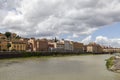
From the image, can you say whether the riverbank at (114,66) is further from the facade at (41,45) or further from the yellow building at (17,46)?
the facade at (41,45)

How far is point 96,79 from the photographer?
25.5m

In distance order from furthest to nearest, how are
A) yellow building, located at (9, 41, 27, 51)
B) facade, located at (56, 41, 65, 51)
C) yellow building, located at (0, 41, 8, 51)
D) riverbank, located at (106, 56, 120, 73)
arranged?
facade, located at (56, 41, 65, 51), yellow building, located at (9, 41, 27, 51), yellow building, located at (0, 41, 8, 51), riverbank, located at (106, 56, 120, 73)

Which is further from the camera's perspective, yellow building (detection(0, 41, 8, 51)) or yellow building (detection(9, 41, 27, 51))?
yellow building (detection(9, 41, 27, 51))

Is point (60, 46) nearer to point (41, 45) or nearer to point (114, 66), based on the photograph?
point (41, 45)

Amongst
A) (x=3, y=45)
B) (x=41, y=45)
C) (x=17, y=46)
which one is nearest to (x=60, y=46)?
(x=41, y=45)

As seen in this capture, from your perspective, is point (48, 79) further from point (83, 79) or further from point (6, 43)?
point (6, 43)

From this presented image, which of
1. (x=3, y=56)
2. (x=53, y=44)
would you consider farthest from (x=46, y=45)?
(x=3, y=56)

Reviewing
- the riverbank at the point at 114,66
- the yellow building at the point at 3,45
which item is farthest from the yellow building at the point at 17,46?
the riverbank at the point at 114,66

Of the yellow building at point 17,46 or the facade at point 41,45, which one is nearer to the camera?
the yellow building at point 17,46

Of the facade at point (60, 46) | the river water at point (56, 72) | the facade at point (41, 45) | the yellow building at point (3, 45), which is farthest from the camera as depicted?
the facade at point (60, 46)

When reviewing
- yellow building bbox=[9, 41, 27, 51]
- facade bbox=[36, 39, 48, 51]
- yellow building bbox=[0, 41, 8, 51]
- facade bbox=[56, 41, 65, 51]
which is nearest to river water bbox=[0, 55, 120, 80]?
yellow building bbox=[0, 41, 8, 51]

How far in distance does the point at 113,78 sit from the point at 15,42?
317 ft

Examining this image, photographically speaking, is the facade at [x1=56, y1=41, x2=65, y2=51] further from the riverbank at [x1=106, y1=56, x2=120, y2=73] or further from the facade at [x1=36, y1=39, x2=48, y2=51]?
the riverbank at [x1=106, y1=56, x2=120, y2=73]

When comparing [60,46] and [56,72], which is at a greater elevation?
[60,46]
